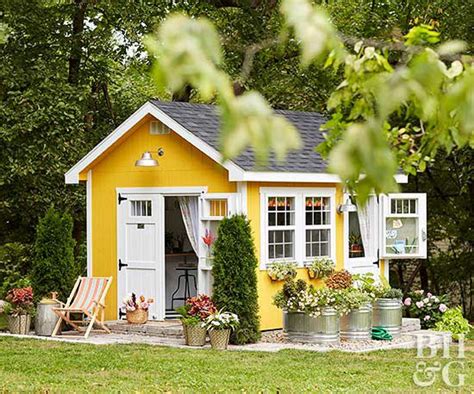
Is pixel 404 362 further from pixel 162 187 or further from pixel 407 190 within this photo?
pixel 407 190

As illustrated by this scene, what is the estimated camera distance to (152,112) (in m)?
14.4

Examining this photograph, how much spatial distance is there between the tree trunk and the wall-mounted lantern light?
4875 mm

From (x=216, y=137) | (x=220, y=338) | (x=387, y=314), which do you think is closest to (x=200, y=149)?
(x=216, y=137)

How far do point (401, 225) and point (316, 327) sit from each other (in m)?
2.99

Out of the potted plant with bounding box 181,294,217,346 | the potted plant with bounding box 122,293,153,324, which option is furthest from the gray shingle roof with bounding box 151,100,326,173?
the potted plant with bounding box 122,293,153,324

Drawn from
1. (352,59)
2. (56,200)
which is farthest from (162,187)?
(352,59)

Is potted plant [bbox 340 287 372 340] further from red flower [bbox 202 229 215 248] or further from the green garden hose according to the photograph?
red flower [bbox 202 229 215 248]

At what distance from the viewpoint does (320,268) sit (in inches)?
568

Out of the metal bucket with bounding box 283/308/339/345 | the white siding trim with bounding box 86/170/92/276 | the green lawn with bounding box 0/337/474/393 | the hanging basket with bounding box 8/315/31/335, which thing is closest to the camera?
the green lawn with bounding box 0/337/474/393

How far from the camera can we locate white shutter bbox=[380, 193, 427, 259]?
15422 millimetres

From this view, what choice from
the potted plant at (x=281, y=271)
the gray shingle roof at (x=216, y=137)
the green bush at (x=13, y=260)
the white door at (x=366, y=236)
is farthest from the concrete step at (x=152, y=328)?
the green bush at (x=13, y=260)

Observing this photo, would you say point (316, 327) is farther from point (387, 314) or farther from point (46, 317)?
point (46, 317)

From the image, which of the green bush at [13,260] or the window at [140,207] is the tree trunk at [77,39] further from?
the window at [140,207]

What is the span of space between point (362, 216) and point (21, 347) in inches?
210
